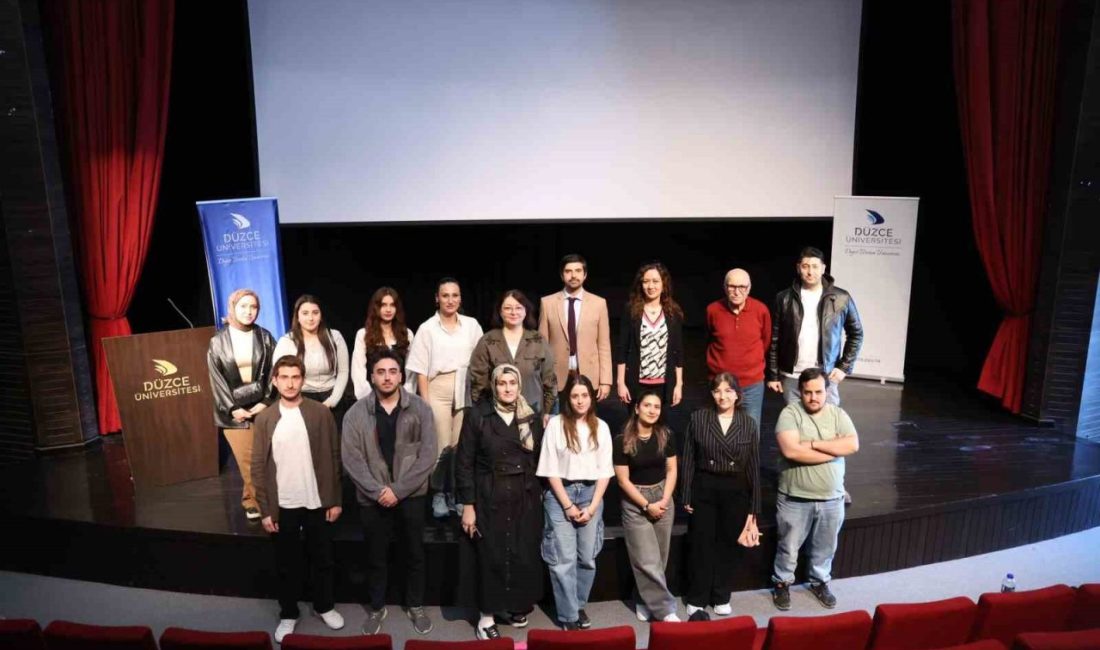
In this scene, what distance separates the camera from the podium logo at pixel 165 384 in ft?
14.9

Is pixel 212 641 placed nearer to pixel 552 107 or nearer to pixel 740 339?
pixel 740 339

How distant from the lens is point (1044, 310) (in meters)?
5.49

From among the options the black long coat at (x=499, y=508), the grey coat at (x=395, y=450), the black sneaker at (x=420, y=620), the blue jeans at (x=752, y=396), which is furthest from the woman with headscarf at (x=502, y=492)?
the blue jeans at (x=752, y=396)

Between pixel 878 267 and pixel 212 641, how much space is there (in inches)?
213

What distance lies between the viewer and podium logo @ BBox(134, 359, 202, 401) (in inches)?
179

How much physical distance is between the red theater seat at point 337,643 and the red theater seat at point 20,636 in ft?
2.71

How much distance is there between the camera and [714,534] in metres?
3.74

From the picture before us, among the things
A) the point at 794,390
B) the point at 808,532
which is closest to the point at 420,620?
the point at 808,532

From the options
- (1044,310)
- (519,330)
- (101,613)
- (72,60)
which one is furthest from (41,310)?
(1044,310)

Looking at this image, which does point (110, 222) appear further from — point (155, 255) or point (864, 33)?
point (864, 33)

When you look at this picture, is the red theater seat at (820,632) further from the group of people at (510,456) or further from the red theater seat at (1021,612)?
the group of people at (510,456)

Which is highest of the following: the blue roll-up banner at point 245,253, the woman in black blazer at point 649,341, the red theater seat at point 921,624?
the blue roll-up banner at point 245,253

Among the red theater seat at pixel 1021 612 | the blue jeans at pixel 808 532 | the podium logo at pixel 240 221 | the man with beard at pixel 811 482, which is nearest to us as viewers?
the red theater seat at pixel 1021 612

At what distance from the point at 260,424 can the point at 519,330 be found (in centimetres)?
126
